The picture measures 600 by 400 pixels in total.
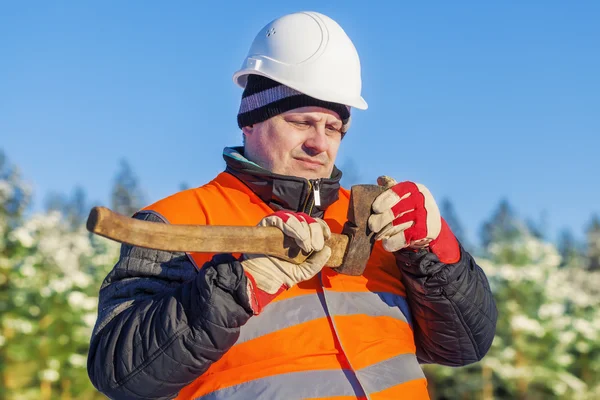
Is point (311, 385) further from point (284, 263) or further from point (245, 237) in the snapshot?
point (245, 237)

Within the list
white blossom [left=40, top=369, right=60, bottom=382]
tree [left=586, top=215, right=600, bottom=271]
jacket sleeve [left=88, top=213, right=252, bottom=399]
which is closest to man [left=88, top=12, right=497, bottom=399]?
jacket sleeve [left=88, top=213, right=252, bottom=399]

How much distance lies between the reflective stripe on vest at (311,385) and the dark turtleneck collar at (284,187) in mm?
569

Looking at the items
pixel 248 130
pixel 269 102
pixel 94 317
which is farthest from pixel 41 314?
pixel 269 102

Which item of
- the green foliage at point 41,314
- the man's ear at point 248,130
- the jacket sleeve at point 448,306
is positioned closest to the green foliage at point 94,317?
the green foliage at point 41,314

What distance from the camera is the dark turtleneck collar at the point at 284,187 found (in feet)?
8.13

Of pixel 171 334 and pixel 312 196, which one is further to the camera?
pixel 312 196

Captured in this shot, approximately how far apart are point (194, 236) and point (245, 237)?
153 millimetres

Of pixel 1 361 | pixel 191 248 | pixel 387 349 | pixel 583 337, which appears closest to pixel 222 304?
pixel 191 248

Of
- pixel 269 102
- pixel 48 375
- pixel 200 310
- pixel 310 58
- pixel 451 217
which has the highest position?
pixel 310 58

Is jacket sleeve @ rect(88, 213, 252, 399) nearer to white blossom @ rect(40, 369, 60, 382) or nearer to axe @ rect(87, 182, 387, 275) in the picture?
axe @ rect(87, 182, 387, 275)

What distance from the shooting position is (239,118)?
279 centimetres

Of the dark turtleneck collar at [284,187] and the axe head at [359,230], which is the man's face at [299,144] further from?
the axe head at [359,230]

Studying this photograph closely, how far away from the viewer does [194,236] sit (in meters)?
1.94

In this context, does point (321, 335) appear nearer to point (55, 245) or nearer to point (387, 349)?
point (387, 349)
